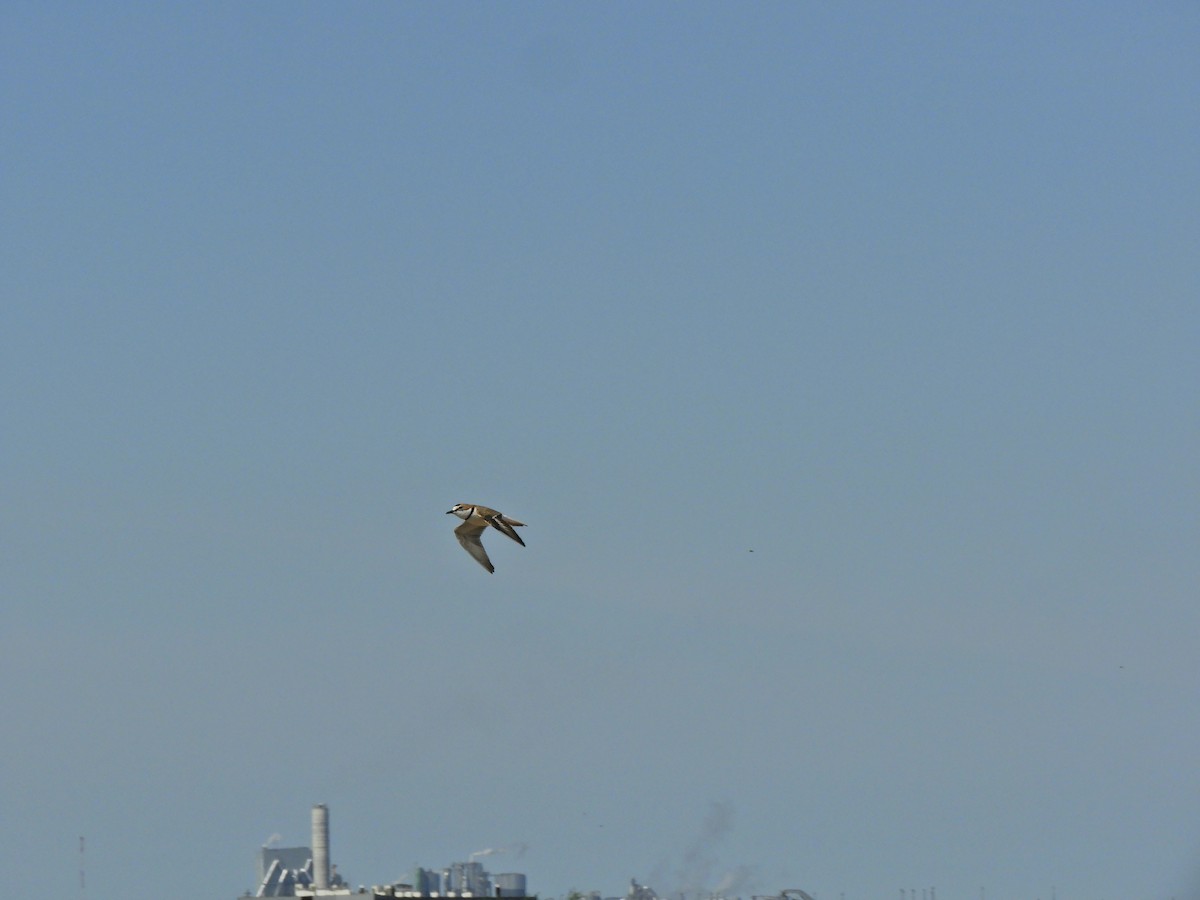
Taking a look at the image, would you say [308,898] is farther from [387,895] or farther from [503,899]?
[503,899]

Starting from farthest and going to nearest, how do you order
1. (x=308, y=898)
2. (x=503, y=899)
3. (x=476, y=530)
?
(x=503, y=899), (x=308, y=898), (x=476, y=530)

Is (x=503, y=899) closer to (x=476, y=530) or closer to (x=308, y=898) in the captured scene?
(x=308, y=898)

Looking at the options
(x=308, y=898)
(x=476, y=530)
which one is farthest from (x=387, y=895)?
(x=476, y=530)

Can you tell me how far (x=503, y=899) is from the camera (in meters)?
156

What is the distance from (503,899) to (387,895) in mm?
10998

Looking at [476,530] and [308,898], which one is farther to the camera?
[308,898]

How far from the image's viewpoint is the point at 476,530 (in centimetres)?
7188

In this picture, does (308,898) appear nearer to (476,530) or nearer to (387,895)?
(387,895)

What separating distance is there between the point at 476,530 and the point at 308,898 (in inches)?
3204

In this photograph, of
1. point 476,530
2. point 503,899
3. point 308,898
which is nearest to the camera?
point 476,530

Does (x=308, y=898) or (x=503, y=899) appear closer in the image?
(x=308, y=898)

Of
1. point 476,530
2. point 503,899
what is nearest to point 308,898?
point 503,899

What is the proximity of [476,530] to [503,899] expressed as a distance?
8955cm

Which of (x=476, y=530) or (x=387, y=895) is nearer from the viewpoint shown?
(x=476, y=530)
